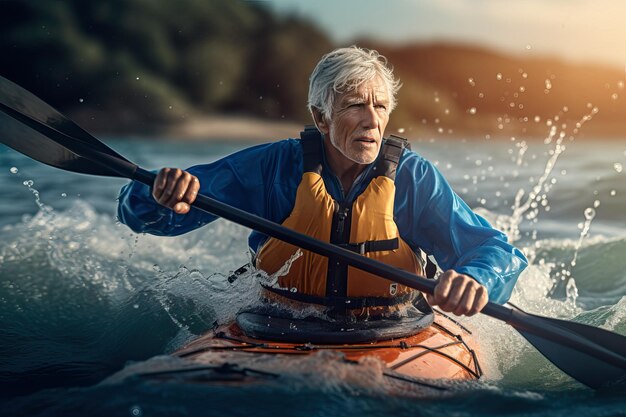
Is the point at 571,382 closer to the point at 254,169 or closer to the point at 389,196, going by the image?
the point at 389,196

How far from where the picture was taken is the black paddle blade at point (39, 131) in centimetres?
350

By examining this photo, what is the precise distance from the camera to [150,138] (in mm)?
19203

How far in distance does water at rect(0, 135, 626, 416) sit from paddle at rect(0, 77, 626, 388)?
0.44ft

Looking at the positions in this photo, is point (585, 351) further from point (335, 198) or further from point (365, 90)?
point (365, 90)

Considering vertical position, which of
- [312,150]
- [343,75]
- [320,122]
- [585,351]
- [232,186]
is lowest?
[585,351]

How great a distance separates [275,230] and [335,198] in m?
0.31

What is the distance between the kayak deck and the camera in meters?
2.94

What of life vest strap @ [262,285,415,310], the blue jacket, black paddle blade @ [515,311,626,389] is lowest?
black paddle blade @ [515,311,626,389]

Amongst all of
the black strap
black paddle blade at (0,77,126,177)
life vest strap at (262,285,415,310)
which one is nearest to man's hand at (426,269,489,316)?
life vest strap at (262,285,415,310)

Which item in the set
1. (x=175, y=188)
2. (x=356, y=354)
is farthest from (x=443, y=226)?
(x=175, y=188)

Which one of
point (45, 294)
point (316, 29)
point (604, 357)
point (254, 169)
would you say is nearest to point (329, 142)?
point (254, 169)

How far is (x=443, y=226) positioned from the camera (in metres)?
3.36

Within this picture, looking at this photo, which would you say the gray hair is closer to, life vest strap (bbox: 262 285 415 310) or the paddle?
the paddle

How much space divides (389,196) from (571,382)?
1100 millimetres
